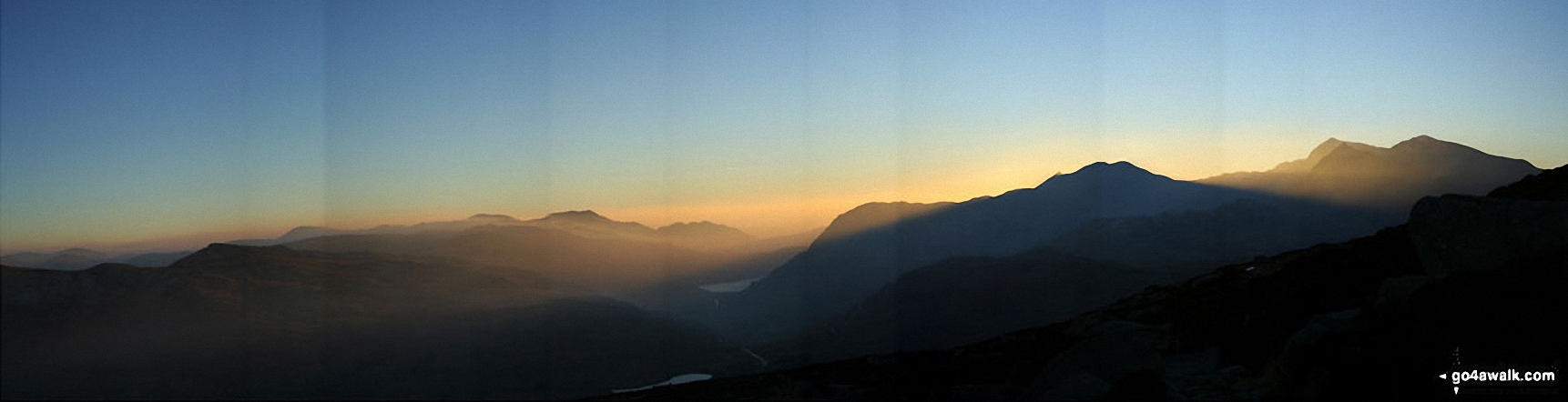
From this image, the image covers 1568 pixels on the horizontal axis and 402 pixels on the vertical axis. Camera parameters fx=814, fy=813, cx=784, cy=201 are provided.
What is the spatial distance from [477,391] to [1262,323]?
140m

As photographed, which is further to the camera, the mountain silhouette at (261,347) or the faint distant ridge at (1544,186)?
the mountain silhouette at (261,347)

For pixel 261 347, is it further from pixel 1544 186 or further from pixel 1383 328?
pixel 1544 186

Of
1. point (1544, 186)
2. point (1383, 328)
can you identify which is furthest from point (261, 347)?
point (1544, 186)

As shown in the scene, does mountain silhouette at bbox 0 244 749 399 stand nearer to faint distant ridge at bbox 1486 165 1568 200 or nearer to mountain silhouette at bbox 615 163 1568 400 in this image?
mountain silhouette at bbox 615 163 1568 400

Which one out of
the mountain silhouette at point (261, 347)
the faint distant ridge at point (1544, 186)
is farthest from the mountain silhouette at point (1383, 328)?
the mountain silhouette at point (261, 347)

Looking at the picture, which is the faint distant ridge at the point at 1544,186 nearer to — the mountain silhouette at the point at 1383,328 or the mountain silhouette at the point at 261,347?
the mountain silhouette at the point at 1383,328

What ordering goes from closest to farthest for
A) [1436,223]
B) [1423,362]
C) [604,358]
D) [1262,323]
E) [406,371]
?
1. [1423,362]
2. [1436,223]
3. [1262,323]
4. [406,371]
5. [604,358]

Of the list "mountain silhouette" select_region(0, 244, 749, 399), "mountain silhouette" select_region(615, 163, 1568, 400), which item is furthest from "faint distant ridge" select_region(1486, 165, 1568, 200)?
"mountain silhouette" select_region(0, 244, 749, 399)

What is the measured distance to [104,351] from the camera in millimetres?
143375

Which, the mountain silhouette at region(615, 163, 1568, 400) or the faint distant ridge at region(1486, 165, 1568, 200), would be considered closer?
the mountain silhouette at region(615, 163, 1568, 400)

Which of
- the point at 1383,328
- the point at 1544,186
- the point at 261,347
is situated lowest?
the point at 261,347

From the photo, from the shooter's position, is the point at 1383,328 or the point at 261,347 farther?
the point at 261,347

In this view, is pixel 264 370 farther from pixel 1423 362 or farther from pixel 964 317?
pixel 1423 362

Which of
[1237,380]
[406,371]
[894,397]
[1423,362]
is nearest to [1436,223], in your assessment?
[1237,380]
